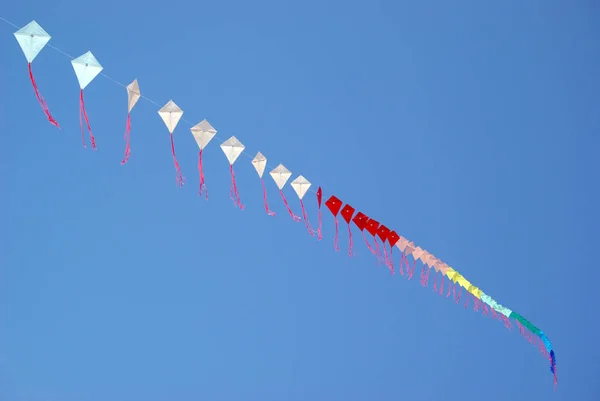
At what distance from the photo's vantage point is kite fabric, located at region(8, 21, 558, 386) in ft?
8.04

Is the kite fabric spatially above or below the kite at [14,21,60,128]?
above

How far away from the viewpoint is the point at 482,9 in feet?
15.8

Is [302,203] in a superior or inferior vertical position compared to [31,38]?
superior

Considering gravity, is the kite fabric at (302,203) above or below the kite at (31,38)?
above

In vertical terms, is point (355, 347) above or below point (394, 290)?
below

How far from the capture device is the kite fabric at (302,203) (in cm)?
245

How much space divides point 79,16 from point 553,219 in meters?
3.12

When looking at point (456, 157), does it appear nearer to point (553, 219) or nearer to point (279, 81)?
point (553, 219)

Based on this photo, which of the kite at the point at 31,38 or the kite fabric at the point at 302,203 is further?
the kite fabric at the point at 302,203

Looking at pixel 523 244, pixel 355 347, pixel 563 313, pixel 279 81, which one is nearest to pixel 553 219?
pixel 523 244

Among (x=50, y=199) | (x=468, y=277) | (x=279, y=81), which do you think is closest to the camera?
(x=50, y=199)

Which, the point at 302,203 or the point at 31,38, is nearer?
the point at 31,38

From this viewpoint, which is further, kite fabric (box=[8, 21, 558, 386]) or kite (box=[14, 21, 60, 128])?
kite fabric (box=[8, 21, 558, 386])

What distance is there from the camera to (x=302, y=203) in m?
4.14
